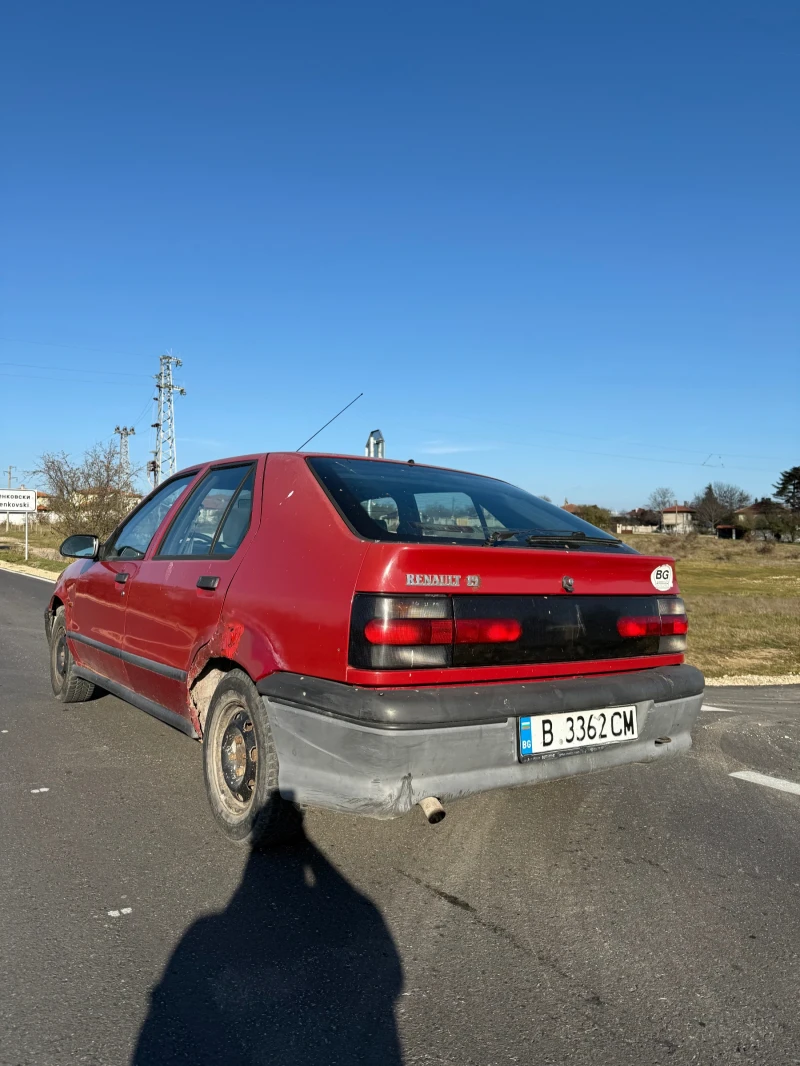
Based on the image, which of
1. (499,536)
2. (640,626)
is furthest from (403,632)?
(640,626)

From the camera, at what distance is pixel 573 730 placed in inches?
126

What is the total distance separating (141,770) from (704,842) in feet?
9.42

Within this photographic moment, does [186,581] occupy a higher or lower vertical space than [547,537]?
lower

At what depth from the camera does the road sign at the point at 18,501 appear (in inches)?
1510

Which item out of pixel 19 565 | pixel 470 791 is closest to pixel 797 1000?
pixel 470 791

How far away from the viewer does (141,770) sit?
450 cm

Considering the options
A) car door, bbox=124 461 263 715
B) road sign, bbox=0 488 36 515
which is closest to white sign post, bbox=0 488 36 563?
road sign, bbox=0 488 36 515

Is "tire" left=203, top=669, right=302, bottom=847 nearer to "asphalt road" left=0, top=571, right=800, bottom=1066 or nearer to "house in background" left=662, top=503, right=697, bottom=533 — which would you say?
"asphalt road" left=0, top=571, right=800, bottom=1066

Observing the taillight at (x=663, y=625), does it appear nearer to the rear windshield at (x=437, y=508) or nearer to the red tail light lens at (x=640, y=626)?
the red tail light lens at (x=640, y=626)

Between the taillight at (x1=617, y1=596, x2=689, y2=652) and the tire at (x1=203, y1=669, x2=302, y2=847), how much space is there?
1545 millimetres

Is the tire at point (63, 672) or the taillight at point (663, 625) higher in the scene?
the taillight at point (663, 625)

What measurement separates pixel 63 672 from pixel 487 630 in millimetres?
4165

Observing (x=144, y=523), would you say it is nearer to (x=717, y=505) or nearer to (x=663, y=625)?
(x=663, y=625)

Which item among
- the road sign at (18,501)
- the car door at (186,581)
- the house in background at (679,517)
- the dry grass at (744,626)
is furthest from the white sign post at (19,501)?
the house in background at (679,517)
